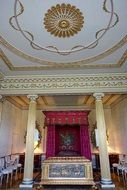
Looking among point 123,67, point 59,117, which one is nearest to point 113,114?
point 59,117

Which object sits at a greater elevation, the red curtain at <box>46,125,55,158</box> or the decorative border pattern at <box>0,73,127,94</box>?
the decorative border pattern at <box>0,73,127,94</box>

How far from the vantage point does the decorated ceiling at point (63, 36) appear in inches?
119

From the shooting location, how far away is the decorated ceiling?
3.03 meters

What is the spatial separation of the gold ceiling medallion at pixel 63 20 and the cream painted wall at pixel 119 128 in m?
4.45

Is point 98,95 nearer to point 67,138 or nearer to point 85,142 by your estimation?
point 85,142

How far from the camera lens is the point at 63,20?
3.35 metres

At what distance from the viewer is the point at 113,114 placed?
841 cm

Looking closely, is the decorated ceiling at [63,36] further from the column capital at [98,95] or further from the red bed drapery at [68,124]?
the red bed drapery at [68,124]

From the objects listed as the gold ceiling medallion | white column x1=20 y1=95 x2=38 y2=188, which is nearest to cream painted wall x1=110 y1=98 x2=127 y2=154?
white column x1=20 y1=95 x2=38 y2=188

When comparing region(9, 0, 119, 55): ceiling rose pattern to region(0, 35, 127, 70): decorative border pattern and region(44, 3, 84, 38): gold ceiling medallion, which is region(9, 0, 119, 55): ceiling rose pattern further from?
region(0, 35, 127, 70): decorative border pattern

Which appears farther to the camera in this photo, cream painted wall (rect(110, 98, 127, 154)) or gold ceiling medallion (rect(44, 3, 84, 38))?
cream painted wall (rect(110, 98, 127, 154))

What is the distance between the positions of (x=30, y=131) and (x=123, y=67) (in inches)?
148

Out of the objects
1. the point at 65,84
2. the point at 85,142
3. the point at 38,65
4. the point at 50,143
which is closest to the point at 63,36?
the point at 38,65

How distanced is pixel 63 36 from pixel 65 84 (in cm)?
214
